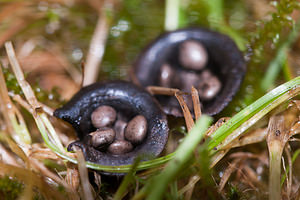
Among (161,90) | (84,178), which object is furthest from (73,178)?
(161,90)

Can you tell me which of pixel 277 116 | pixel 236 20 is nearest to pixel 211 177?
pixel 277 116

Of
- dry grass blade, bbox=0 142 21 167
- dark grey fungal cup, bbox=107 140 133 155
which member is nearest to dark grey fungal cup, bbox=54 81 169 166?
dark grey fungal cup, bbox=107 140 133 155

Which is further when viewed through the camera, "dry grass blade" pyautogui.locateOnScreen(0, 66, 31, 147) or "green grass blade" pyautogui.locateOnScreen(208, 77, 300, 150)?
"dry grass blade" pyautogui.locateOnScreen(0, 66, 31, 147)

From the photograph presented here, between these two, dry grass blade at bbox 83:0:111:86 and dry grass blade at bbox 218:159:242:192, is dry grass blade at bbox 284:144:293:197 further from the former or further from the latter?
dry grass blade at bbox 83:0:111:86

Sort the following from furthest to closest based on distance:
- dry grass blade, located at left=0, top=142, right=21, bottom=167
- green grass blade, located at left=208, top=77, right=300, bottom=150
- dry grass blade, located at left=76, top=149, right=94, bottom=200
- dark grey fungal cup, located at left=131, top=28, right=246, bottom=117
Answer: dark grey fungal cup, located at left=131, top=28, right=246, bottom=117 → dry grass blade, located at left=0, top=142, right=21, bottom=167 → green grass blade, located at left=208, top=77, right=300, bottom=150 → dry grass blade, located at left=76, top=149, right=94, bottom=200

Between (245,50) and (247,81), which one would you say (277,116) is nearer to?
(247,81)

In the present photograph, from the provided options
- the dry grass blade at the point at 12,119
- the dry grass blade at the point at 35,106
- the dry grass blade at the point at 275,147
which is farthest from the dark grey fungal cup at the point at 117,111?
the dry grass blade at the point at 275,147
